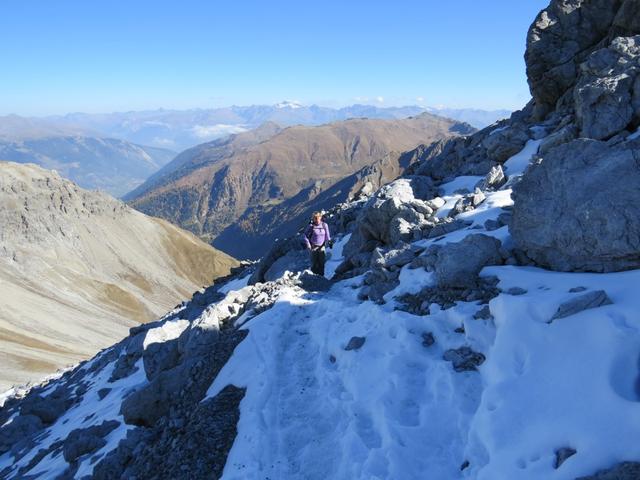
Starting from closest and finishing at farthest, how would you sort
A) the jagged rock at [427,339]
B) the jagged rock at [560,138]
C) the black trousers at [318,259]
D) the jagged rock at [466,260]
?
1. the jagged rock at [427,339]
2. the jagged rock at [466,260]
3. the jagged rock at [560,138]
4. the black trousers at [318,259]

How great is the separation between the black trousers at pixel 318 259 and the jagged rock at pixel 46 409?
1776cm

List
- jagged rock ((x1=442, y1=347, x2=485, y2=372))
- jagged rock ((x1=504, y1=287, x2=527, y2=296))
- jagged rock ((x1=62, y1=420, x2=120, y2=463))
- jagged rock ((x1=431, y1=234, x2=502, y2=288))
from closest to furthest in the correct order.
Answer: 1. jagged rock ((x1=442, y1=347, x2=485, y2=372))
2. jagged rock ((x1=504, y1=287, x2=527, y2=296))
3. jagged rock ((x1=431, y1=234, x2=502, y2=288))
4. jagged rock ((x1=62, y1=420, x2=120, y2=463))

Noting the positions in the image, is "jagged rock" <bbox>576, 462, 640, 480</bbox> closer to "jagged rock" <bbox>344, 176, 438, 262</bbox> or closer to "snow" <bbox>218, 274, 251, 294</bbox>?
"jagged rock" <bbox>344, 176, 438, 262</bbox>

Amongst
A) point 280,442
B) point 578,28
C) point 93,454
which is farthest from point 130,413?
point 578,28

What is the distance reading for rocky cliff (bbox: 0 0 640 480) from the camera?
379 inches

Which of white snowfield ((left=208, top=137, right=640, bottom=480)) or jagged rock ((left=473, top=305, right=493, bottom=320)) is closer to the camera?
white snowfield ((left=208, top=137, right=640, bottom=480))

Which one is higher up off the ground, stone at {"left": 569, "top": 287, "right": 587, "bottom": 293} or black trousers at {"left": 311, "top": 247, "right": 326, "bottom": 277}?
stone at {"left": 569, "top": 287, "right": 587, "bottom": 293}

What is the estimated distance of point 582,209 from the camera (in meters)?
14.2

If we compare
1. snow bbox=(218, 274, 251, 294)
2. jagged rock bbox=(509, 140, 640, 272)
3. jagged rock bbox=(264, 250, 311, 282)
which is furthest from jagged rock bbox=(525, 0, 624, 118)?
snow bbox=(218, 274, 251, 294)

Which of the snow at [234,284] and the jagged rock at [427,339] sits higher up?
the jagged rock at [427,339]

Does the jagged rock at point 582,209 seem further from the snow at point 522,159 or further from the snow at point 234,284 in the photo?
the snow at point 234,284

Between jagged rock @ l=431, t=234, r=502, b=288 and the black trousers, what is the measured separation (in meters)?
8.93

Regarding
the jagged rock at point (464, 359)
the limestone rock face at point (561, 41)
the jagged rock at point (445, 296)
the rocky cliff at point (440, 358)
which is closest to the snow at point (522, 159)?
the rocky cliff at point (440, 358)

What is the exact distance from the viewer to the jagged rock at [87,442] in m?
18.5
